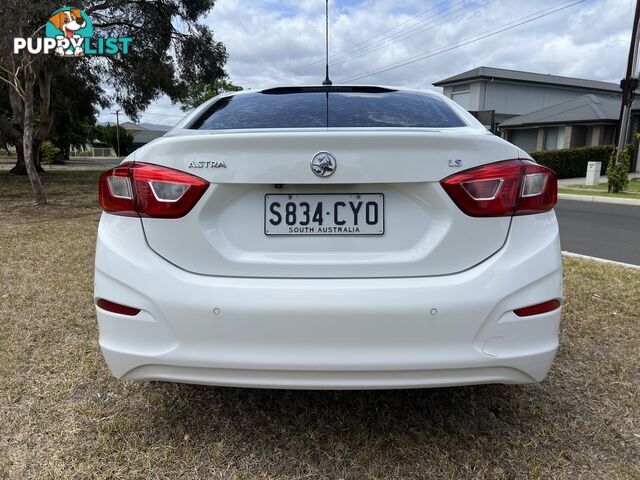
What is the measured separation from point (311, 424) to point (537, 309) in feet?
3.75

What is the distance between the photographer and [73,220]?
29.6 feet

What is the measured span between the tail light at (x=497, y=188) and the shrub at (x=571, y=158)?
22.3 m

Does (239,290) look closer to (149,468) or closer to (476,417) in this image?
(149,468)

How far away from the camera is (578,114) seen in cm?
2811

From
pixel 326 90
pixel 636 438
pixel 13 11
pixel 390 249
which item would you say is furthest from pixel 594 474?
pixel 13 11

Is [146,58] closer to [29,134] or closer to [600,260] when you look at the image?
[29,134]

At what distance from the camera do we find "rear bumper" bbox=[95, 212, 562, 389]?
1838mm

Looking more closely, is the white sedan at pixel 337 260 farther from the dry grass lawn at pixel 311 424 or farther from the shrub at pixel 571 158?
the shrub at pixel 571 158

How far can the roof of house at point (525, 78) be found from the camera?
3838cm

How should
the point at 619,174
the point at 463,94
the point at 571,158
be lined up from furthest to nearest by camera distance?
the point at 463,94
the point at 571,158
the point at 619,174

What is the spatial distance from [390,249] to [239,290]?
569mm

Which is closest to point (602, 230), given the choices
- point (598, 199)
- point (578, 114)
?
point (598, 199)

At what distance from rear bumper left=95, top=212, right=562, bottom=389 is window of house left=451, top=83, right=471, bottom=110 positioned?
39688 millimetres

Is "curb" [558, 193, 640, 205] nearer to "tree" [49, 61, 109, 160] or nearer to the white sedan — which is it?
the white sedan
